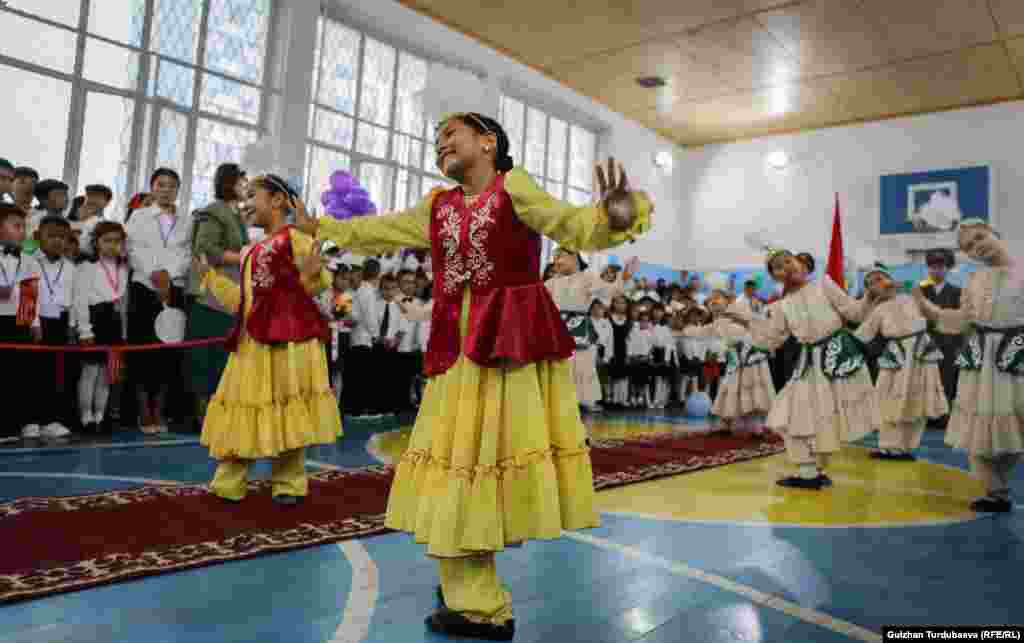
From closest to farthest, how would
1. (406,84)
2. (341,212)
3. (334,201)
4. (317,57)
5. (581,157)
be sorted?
(341,212) < (334,201) < (317,57) < (406,84) < (581,157)

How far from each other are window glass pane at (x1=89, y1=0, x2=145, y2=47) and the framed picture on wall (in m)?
11.8

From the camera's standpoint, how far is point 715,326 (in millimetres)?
7242

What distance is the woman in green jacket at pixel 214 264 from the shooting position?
5.08 meters

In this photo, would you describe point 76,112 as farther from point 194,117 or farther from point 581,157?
point 581,157

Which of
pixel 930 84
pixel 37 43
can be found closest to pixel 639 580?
pixel 37 43

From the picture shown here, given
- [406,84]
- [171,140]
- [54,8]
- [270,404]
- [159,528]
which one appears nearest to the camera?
[159,528]

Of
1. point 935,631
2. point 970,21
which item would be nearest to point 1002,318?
point 935,631

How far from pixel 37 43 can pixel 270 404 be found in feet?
19.5

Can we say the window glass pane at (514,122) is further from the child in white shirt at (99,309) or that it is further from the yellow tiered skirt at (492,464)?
the yellow tiered skirt at (492,464)

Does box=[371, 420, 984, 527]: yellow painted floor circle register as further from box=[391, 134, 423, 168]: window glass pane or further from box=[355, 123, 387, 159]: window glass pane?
box=[391, 134, 423, 168]: window glass pane

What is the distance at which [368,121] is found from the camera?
1027cm

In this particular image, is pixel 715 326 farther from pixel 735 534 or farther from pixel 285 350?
pixel 285 350

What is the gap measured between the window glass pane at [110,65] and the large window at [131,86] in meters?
0.01

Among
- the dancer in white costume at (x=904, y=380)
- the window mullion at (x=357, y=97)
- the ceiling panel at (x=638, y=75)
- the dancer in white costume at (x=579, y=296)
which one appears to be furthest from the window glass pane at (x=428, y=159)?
the dancer in white costume at (x=904, y=380)
